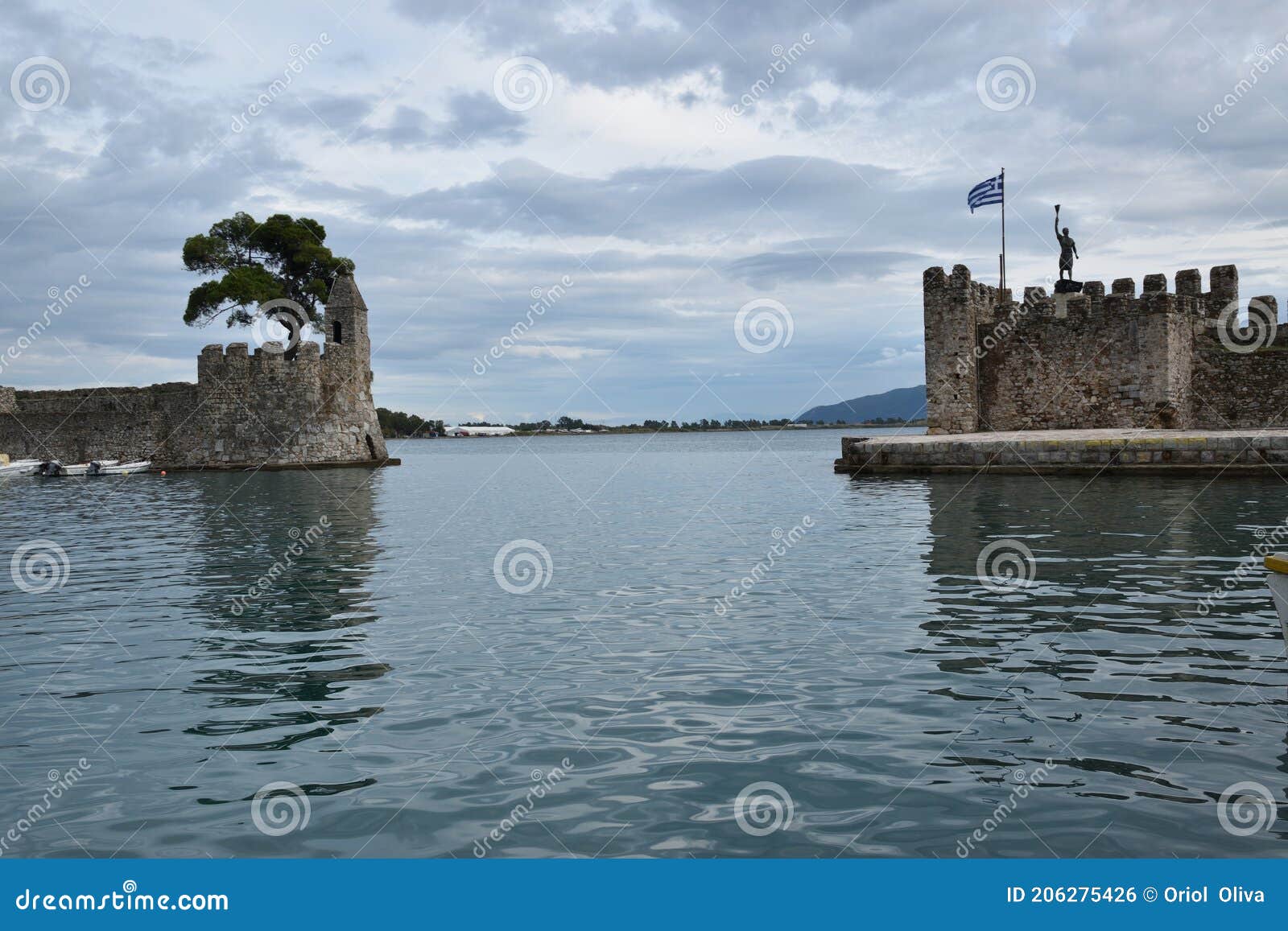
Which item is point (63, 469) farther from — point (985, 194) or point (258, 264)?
point (985, 194)

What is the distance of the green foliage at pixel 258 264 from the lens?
48.6m

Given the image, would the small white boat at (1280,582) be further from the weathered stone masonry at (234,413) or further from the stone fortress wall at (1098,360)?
the weathered stone masonry at (234,413)

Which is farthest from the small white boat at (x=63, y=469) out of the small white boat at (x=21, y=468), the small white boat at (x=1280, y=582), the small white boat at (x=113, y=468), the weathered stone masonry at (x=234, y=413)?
the small white boat at (x=1280, y=582)

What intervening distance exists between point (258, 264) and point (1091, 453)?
42.0 meters

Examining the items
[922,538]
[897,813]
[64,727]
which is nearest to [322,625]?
[64,727]

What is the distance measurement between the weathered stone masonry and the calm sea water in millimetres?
29766

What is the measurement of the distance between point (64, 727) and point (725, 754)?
4029 mm

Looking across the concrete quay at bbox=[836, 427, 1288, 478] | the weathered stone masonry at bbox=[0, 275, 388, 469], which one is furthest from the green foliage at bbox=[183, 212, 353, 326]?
the concrete quay at bbox=[836, 427, 1288, 478]

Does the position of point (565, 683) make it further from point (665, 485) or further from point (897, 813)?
point (665, 485)

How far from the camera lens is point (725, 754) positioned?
533cm

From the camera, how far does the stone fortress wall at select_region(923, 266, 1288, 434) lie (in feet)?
93.0

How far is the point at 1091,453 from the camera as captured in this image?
24.5 metres

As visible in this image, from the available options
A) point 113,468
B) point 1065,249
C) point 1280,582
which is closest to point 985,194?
point 1065,249

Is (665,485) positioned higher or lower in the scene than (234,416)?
lower
